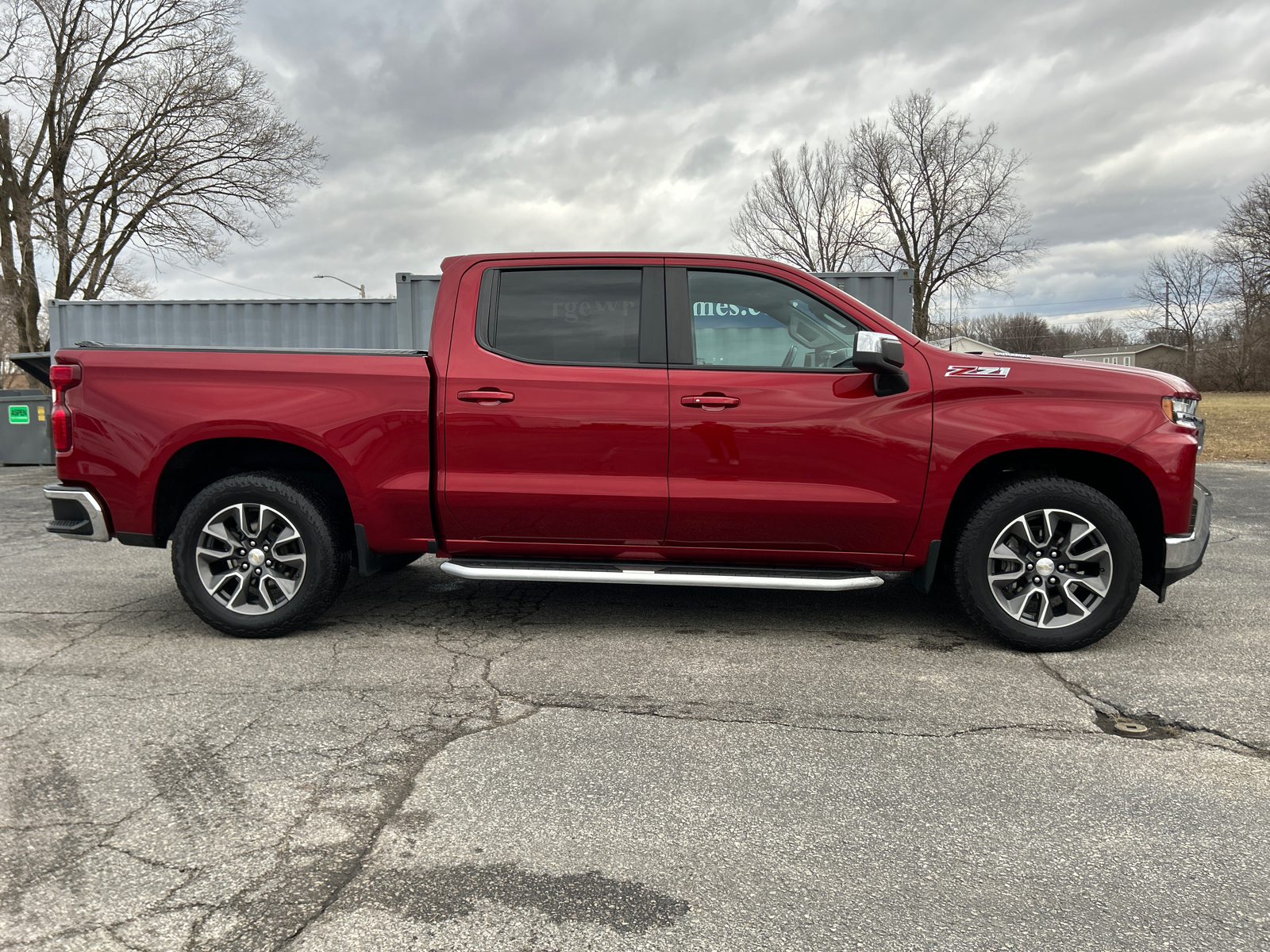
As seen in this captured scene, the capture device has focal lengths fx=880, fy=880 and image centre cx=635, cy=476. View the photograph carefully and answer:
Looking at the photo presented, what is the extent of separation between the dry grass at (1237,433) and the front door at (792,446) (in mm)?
14072

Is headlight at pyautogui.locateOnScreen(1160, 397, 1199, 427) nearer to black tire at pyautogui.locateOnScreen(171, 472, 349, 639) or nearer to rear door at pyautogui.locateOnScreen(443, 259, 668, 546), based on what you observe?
rear door at pyautogui.locateOnScreen(443, 259, 668, 546)

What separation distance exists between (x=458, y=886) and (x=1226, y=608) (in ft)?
16.0

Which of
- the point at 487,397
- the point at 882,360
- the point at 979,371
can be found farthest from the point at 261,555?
the point at 979,371

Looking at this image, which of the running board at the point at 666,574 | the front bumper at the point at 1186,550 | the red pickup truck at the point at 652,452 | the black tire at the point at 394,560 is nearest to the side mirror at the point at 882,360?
the red pickup truck at the point at 652,452

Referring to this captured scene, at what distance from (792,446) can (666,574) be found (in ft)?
2.81

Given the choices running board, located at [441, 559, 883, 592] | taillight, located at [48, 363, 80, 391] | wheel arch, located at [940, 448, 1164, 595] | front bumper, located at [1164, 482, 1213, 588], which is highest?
taillight, located at [48, 363, 80, 391]

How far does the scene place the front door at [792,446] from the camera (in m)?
4.17

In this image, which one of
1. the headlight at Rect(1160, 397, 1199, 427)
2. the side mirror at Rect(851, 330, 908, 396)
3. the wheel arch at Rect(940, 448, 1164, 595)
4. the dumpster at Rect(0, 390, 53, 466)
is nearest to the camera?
the side mirror at Rect(851, 330, 908, 396)

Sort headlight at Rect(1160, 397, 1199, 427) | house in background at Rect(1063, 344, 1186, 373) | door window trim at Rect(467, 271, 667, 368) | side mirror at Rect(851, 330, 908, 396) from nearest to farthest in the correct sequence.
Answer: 1. side mirror at Rect(851, 330, 908, 396)
2. headlight at Rect(1160, 397, 1199, 427)
3. door window trim at Rect(467, 271, 667, 368)
4. house in background at Rect(1063, 344, 1186, 373)

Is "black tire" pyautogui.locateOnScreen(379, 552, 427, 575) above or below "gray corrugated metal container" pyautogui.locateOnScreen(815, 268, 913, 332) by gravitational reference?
below

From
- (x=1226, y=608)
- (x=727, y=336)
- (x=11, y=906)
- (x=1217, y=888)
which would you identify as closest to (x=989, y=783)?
(x=1217, y=888)

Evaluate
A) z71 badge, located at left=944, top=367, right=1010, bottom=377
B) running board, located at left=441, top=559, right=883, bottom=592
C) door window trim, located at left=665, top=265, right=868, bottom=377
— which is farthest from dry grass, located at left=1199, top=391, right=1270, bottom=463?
running board, located at left=441, top=559, right=883, bottom=592

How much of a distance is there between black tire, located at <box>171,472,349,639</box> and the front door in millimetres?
1758

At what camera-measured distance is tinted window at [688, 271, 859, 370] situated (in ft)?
14.1
